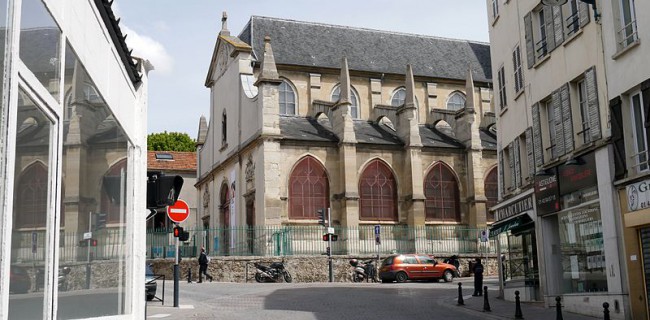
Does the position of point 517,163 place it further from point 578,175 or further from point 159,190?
point 159,190

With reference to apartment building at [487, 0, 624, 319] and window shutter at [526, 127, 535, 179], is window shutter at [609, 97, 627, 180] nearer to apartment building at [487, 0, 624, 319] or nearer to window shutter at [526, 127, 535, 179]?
apartment building at [487, 0, 624, 319]

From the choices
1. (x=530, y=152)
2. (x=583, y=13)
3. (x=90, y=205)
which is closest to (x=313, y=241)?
(x=530, y=152)

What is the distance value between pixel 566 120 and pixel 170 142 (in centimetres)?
5417

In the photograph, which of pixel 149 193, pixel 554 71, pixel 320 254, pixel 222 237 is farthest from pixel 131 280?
pixel 222 237

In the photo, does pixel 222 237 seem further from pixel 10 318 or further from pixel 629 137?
pixel 10 318

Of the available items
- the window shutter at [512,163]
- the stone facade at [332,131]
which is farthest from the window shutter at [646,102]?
the stone facade at [332,131]

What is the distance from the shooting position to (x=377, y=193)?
133 ft

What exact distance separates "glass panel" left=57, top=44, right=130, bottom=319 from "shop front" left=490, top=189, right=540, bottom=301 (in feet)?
47.7

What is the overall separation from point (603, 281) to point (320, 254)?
21552 mm

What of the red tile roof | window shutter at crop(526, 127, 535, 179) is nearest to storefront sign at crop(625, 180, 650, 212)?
window shutter at crop(526, 127, 535, 179)

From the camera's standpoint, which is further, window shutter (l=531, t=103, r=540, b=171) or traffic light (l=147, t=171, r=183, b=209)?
window shutter (l=531, t=103, r=540, b=171)

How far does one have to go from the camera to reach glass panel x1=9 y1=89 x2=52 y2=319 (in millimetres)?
4238

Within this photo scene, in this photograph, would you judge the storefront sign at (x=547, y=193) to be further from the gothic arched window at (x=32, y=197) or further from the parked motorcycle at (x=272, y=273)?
the parked motorcycle at (x=272, y=273)

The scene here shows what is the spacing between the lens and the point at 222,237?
3938cm
